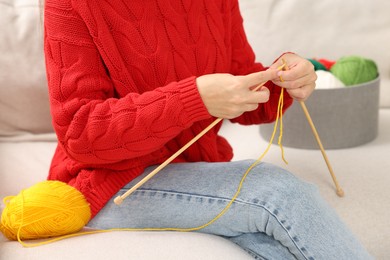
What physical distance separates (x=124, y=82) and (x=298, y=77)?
1.03 ft

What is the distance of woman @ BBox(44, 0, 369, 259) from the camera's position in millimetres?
946

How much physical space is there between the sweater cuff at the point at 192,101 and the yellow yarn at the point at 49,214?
13 cm

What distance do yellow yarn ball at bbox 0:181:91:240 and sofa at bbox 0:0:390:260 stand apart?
0.10 ft

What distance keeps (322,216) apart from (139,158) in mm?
349

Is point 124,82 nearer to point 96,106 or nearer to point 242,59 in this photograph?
point 96,106

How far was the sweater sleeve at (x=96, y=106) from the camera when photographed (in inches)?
37.5

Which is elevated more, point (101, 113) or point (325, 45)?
point (101, 113)

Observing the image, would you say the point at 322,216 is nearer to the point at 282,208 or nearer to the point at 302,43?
the point at 282,208

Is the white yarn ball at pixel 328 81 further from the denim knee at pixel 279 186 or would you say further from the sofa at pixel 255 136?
the denim knee at pixel 279 186

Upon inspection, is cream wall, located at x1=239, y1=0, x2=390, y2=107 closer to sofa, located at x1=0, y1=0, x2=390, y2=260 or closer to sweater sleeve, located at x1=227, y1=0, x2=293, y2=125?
sofa, located at x1=0, y1=0, x2=390, y2=260

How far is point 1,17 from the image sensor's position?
1.46m

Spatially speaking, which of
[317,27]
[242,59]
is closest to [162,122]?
[242,59]

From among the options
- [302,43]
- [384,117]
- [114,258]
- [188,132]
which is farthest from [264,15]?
[114,258]

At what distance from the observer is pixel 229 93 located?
931 mm
